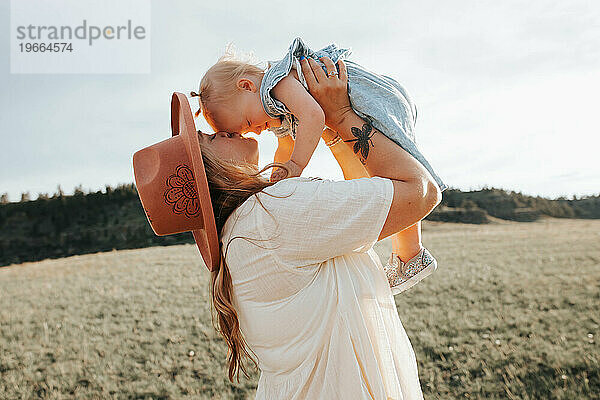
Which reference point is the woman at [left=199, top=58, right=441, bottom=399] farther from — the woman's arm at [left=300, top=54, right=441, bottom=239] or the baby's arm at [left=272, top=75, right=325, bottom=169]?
the baby's arm at [left=272, top=75, right=325, bottom=169]

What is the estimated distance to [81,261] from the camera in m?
12.0

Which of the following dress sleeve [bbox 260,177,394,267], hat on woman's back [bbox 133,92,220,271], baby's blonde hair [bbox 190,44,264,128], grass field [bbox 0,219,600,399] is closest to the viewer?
dress sleeve [bbox 260,177,394,267]

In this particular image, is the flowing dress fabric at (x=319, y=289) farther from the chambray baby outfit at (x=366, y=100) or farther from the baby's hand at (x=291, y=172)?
the chambray baby outfit at (x=366, y=100)

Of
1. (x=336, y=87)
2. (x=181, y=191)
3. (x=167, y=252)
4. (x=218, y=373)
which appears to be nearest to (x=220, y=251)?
(x=181, y=191)

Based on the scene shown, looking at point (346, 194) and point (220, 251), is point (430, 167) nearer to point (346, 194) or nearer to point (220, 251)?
point (346, 194)

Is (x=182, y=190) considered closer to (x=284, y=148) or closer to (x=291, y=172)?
(x=291, y=172)

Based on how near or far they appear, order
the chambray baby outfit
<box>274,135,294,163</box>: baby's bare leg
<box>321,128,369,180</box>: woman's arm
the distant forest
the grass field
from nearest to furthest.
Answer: the chambray baby outfit
<box>321,128,369,180</box>: woman's arm
<box>274,135,294,163</box>: baby's bare leg
the grass field
the distant forest

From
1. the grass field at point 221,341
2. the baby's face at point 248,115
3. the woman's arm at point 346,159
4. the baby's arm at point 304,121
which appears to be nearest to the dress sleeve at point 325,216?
the baby's arm at point 304,121


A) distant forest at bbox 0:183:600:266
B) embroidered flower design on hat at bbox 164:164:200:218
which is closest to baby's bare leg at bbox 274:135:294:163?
embroidered flower design on hat at bbox 164:164:200:218

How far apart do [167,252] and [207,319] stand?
19.5 feet

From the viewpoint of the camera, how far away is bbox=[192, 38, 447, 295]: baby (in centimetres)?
160

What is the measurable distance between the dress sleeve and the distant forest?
1696 cm

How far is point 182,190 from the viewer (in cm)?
146

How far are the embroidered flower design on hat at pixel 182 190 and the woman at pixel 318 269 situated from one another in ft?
0.17
